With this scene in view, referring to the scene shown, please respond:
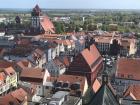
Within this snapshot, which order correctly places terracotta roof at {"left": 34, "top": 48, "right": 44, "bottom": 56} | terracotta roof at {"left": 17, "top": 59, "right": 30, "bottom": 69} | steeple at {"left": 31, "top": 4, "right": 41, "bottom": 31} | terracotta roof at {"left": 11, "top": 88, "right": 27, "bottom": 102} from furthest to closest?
steeple at {"left": 31, "top": 4, "right": 41, "bottom": 31} < terracotta roof at {"left": 34, "top": 48, "right": 44, "bottom": 56} < terracotta roof at {"left": 17, "top": 59, "right": 30, "bottom": 69} < terracotta roof at {"left": 11, "top": 88, "right": 27, "bottom": 102}

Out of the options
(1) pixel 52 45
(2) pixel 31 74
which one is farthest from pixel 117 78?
(1) pixel 52 45

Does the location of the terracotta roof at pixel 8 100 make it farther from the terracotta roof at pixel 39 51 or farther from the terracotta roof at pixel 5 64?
the terracotta roof at pixel 39 51

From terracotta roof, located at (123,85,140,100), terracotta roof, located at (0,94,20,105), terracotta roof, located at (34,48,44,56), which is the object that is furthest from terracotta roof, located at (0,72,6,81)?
Answer: terracotta roof, located at (34,48,44,56)

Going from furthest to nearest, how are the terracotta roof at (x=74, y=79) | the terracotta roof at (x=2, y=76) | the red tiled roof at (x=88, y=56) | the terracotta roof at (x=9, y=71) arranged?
the red tiled roof at (x=88, y=56) < the terracotta roof at (x=9, y=71) < the terracotta roof at (x=2, y=76) < the terracotta roof at (x=74, y=79)

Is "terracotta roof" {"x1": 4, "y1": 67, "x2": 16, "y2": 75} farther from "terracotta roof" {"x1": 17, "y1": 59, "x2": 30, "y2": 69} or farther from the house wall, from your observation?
the house wall

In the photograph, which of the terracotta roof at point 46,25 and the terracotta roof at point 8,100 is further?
the terracotta roof at point 46,25

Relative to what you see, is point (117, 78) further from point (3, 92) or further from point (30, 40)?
point (30, 40)

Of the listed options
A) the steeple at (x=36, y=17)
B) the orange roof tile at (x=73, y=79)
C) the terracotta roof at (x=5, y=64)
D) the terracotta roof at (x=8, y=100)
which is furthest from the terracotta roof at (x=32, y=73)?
the steeple at (x=36, y=17)

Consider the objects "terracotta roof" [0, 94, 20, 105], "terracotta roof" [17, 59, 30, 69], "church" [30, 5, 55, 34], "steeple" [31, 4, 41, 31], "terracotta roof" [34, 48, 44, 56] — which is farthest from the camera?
"steeple" [31, 4, 41, 31]

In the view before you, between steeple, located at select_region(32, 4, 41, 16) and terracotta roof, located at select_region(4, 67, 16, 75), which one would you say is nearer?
terracotta roof, located at select_region(4, 67, 16, 75)
